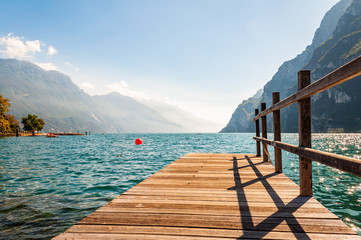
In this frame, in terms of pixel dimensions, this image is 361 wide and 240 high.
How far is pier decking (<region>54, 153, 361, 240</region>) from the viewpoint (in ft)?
7.34

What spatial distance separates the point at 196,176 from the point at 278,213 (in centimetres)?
272

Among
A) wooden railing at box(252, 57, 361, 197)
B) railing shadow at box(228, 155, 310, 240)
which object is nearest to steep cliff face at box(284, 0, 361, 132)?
wooden railing at box(252, 57, 361, 197)

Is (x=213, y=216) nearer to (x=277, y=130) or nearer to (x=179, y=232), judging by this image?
(x=179, y=232)

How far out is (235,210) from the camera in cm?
293

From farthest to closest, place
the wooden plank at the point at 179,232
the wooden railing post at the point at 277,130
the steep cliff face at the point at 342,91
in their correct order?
the steep cliff face at the point at 342,91
the wooden railing post at the point at 277,130
the wooden plank at the point at 179,232

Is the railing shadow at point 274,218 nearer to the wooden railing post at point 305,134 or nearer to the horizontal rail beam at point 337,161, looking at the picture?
the wooden railing post at point 305,134

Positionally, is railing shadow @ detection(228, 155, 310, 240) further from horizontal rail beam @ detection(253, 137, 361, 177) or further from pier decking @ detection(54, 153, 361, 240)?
horizontal rail beam @ detection(253, 137, 361, 177)

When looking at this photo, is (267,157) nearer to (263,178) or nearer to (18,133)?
(263,178)

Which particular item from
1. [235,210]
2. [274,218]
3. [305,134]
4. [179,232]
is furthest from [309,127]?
[179,232]

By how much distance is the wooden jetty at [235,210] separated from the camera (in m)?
2.21

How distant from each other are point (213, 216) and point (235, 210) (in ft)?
1.31

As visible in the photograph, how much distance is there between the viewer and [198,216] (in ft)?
8.92

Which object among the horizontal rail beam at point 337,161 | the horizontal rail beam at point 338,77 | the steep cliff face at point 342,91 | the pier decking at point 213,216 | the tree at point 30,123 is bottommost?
the pier decking at point 213,216

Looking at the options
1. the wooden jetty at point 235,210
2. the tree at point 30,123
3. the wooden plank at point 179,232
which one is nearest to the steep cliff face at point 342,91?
the wooden jetty at point 235,210
